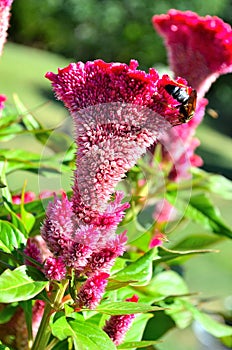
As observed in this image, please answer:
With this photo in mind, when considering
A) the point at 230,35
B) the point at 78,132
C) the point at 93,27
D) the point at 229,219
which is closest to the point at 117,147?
the point at 78,132

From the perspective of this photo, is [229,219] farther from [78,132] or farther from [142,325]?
[78,132]

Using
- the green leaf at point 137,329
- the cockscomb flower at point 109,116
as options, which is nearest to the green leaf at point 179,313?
the green leaf at point 137,329

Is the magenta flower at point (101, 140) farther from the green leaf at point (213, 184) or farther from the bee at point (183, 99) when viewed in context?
the green leaf at point (213, 184)

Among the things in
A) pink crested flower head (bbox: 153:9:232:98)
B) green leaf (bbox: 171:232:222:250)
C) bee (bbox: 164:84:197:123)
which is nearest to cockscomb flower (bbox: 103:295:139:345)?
bee (bbox: 164:84:197:123)

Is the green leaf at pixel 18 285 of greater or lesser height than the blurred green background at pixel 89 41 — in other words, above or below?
above

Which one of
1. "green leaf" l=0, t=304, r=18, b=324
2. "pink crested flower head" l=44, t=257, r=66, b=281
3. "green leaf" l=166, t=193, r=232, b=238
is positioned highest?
"pink crested flower head" l=44, t=257, r=66, b=281

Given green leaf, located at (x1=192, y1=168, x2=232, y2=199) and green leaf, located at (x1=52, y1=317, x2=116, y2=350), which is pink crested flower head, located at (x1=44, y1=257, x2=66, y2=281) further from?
green leaf, located at (x1=192, y1=168, x2=232, y2=199)
